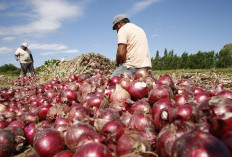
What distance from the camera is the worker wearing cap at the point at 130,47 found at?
4.71 meters

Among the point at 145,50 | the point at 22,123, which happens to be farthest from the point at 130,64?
the point at 22,123

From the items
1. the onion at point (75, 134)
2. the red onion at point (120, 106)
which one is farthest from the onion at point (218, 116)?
the red onion at point (120, 106)

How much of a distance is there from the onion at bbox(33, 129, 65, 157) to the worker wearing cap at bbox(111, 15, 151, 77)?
352 centimetres

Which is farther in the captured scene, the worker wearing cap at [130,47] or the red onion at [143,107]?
the worker wearing cap at [130,47]

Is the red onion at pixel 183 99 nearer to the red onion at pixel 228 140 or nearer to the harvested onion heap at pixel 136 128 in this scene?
the harvested onion heap at pixel 136 128

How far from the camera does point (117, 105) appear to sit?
6.13ft

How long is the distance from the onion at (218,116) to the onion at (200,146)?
199 mm

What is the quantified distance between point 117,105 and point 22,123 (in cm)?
142

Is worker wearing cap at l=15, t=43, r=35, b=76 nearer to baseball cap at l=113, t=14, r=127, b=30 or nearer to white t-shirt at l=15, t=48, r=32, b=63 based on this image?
white t-shirt at l=15, t=48, r=32, b=63

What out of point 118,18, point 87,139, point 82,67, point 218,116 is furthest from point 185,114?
point 82,67

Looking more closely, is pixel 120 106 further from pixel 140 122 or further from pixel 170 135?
pixel 170 135

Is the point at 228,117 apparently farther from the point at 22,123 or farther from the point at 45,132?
the point at 22,123

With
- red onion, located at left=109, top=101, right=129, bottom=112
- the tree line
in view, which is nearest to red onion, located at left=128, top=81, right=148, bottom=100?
red onion, located at left=109, top=101, right=129, bottom=112

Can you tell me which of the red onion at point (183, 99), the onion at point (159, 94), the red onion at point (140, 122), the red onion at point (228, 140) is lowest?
the red onion at point (140, 122)
